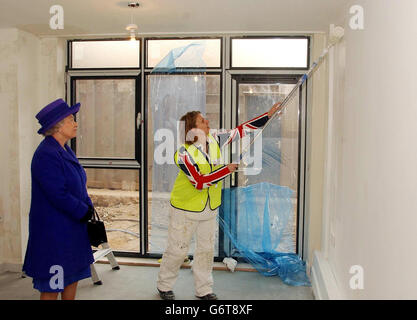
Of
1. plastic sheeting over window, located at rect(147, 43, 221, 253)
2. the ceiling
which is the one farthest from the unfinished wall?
plastic sheeting over window, located at rect(147, 43, 221, 253)

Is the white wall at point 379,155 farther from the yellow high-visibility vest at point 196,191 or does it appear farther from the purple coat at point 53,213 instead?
the purple coat at point 53,213

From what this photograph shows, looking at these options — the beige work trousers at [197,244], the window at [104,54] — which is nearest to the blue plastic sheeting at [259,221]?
the beige work trousers at [197,244]

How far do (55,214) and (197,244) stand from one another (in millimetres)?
1131

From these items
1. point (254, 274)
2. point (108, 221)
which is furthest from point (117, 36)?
point (254, 274)

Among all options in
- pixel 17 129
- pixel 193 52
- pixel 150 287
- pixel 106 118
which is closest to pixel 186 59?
pixel 193 52

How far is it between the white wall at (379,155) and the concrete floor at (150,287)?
0.70m

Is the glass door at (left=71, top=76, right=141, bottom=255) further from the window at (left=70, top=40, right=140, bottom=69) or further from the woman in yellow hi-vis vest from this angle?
the woman in yellow hi-vis vest

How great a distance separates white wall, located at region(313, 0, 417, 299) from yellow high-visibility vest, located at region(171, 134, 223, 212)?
835 millimetres

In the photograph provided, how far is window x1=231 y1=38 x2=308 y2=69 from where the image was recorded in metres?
3.79

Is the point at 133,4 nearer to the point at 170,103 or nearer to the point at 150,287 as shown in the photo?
the point at 170,103

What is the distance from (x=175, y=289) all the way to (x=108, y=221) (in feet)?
3.73

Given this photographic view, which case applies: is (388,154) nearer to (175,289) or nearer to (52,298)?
(52,298)

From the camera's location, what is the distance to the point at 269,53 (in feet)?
12.6

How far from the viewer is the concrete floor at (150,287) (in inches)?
127
